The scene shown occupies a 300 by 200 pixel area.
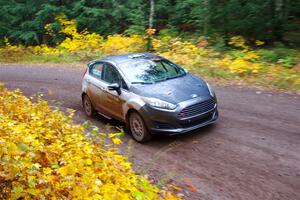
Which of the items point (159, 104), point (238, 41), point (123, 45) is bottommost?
point (123, 45)

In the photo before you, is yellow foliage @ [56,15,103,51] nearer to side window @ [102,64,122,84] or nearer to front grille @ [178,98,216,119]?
side window @ [102,64,122,84]

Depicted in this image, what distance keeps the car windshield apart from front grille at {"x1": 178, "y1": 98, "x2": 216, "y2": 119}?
1299 mm

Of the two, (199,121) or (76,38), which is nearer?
(199,121)

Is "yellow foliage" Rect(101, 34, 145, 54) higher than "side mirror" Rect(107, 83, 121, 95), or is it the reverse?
"side mirror" Rect(107, 83, 121, 95)

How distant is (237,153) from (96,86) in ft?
14.8

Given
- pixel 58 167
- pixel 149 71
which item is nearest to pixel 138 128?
pixel 149 71

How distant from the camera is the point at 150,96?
850 centimetres

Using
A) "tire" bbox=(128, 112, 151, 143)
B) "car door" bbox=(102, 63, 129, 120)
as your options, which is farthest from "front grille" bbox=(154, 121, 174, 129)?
"car door" bbox=(102, 63, 129, 120)

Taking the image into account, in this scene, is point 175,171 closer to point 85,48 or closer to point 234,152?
point 234,152

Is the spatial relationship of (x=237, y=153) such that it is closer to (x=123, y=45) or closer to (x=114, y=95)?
(x=114, y=95)

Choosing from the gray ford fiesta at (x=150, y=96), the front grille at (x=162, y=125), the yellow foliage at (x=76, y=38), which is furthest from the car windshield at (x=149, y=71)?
the yellow foliage at (x=76, y=38)

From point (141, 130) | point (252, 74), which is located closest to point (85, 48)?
point (252, 74)

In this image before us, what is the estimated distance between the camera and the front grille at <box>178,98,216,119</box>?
823 cm

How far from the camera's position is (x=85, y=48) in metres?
22.3
